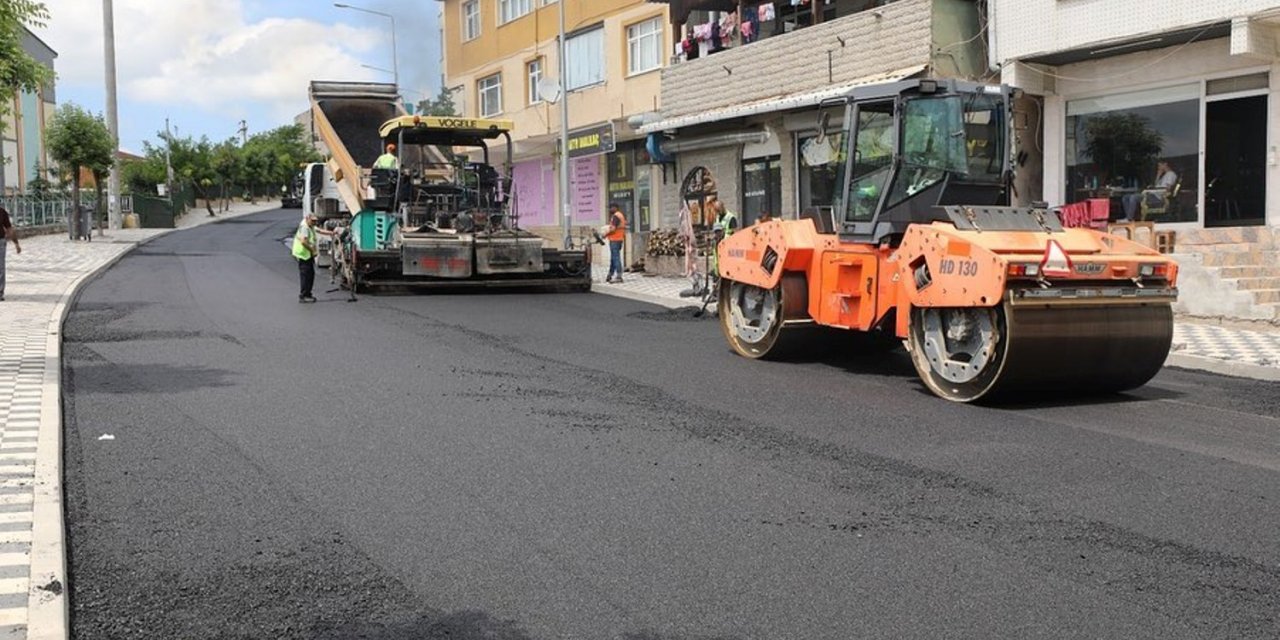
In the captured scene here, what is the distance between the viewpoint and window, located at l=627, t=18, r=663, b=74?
26.5 meters

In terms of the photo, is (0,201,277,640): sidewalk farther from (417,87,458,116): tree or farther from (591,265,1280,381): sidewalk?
(417,87,458,116): tree

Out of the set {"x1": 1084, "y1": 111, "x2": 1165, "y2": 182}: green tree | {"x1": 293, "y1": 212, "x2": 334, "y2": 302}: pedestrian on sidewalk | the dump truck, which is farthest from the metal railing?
{"x1": 1084, "y1": 111, "x2": 1165, "y2": 182}: green tree

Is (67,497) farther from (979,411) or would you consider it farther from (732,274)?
(732,274)

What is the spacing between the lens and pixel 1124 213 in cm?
1648

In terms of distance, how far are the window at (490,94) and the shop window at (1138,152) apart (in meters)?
21.0

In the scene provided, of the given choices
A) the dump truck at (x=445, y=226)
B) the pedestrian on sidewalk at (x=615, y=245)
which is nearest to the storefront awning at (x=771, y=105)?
the pedestrian on sidewalk at (x=615, y=245)

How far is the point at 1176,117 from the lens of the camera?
15594mm

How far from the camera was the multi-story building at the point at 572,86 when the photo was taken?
26.9 m

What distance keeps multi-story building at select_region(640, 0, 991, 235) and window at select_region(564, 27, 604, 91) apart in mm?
3592

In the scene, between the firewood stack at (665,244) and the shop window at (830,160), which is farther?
the firewood stack at (665,244)

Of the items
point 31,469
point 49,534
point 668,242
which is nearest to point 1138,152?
point 668,242

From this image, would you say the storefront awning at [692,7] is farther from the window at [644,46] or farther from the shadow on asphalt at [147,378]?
the shadow on asphalt at [147,378]

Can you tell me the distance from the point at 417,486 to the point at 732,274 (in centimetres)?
617

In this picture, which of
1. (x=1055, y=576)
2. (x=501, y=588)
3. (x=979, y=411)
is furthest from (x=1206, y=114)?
(x=501, y=588)
